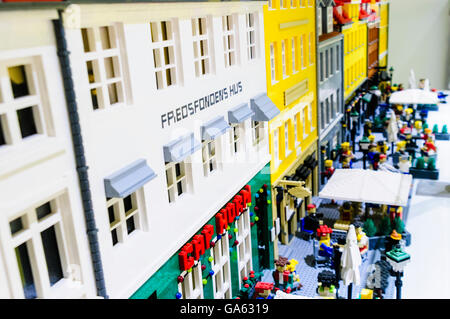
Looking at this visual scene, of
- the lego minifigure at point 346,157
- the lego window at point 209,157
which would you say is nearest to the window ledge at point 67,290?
the lego window at point 209,157

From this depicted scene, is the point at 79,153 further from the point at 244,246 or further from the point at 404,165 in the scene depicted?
the point at 404,165

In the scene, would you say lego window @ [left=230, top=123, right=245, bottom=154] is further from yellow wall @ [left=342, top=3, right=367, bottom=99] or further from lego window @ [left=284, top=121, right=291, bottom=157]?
yellow wall @ [left=342, top=3, right=367, bottom=99]

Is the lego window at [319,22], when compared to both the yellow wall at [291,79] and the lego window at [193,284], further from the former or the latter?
the lego window at [193,284]

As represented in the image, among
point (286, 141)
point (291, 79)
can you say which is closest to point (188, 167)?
point (286, 141)

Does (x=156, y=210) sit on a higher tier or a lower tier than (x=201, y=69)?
lower

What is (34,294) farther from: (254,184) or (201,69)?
(254,184)
